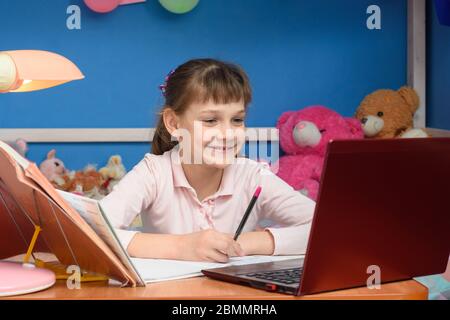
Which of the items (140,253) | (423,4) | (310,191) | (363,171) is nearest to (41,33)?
(310,191)

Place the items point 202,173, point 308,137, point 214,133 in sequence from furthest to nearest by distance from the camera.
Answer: point 308,137
point 202,173
point 214,133

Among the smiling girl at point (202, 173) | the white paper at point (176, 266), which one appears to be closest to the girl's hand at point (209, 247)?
the white paper at point (176, 266)

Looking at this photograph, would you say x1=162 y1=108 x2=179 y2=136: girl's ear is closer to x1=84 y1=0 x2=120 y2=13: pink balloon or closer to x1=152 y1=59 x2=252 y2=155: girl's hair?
x1=152 y1=59 x2=252 y2=155: girl's hair

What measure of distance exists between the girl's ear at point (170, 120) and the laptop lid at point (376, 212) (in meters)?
0.79

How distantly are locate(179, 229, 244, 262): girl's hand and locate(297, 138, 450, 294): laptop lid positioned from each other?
27cm

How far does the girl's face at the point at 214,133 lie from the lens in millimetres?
1531

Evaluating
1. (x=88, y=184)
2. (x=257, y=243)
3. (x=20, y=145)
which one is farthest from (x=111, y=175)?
(x=257, y=243)

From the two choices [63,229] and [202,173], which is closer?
[63,229]

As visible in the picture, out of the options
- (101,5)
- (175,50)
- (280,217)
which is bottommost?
(280,217)

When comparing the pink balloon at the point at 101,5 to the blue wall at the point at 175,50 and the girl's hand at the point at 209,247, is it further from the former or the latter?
the girl's hand at the point at 209,247

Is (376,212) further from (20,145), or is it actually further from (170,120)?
(20,145)

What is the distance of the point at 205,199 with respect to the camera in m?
1.64

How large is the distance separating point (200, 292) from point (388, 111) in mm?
2144

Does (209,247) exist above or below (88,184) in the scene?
above
